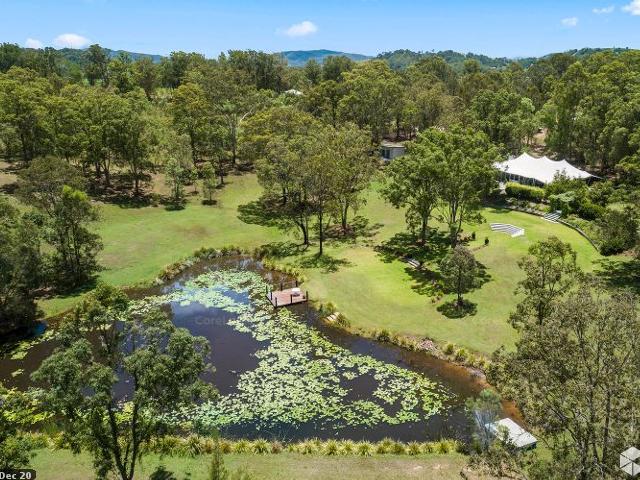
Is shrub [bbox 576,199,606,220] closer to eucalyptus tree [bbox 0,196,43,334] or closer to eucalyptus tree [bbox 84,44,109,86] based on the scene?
eucalyptus tree [bbox 0,196,43,334]

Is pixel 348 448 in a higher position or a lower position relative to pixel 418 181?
lower

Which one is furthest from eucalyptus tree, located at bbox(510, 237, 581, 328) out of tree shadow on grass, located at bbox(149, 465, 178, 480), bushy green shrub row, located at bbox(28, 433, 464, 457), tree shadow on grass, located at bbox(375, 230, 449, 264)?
tree shadow on grass, located at bbox(149, 465, 178, 480)

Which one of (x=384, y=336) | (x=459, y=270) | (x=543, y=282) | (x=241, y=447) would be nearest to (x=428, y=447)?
(x=241, y=447)

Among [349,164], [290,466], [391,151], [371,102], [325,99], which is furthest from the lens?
[325,99]

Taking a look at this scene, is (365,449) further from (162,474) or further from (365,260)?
(365,260)

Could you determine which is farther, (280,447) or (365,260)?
(365,260)

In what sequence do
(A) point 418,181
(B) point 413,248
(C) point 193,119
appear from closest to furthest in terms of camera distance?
(A) point 418,181 → (B) point 413,248 → (C) point 193,119

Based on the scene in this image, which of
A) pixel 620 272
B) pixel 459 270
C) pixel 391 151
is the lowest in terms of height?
pixel 620 272
